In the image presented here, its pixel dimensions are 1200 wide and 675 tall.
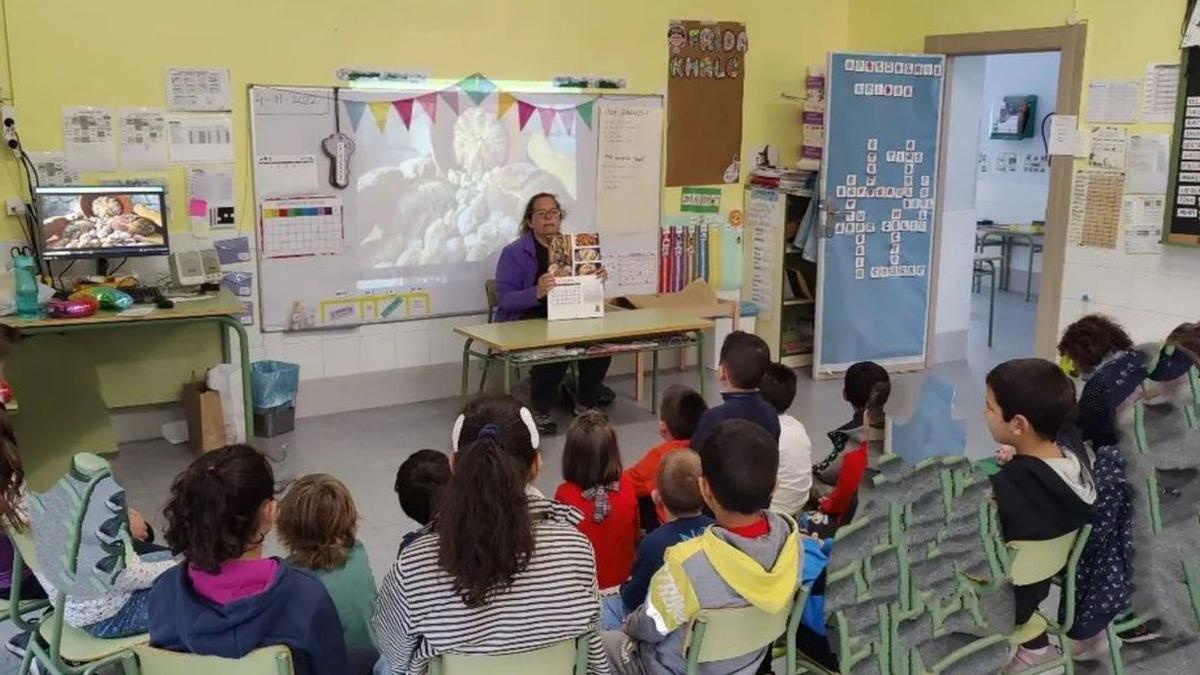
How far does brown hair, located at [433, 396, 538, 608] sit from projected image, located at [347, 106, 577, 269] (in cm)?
376

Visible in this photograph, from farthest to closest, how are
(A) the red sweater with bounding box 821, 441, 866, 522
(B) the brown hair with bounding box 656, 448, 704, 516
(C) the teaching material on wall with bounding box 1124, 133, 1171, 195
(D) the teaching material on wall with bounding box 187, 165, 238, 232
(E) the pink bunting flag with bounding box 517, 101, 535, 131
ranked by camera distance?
1. (E) the pink bunting flag with bounding box 517, 101, 535, 131
2. (C) the teaching material on wall with bounding box 1124, 133, 1171, 195
3. (D) the teaching material on wall with bounding box 187, 165, 238, 232
4. (A) the red sweater with bounding box 821, 441, 866, 522
5. (B) the brown hair with bounding box 656, 448, 704, 516

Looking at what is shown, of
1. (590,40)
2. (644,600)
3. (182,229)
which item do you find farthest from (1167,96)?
(182,229)

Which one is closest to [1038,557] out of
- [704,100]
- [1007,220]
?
[704,100]

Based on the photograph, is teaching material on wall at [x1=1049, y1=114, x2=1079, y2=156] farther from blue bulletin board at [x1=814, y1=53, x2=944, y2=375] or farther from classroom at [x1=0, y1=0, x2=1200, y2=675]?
blue bulletin board at [x1=814, y1=53, x2=944, y2=375]

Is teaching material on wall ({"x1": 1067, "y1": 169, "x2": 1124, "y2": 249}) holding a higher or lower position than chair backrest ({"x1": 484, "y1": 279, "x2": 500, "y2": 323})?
higher

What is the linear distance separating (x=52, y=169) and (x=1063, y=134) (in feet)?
16.2

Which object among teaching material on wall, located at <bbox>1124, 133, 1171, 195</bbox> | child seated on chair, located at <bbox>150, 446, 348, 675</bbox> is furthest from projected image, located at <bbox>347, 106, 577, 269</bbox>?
child seated on chair, located at <bbox>150, 446, 348, 675</bbox>

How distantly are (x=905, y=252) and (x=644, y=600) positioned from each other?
15.9 feet

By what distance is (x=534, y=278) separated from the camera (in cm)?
557

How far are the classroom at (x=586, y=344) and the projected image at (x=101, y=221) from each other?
0.05 ft

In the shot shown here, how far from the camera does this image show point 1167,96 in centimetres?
521

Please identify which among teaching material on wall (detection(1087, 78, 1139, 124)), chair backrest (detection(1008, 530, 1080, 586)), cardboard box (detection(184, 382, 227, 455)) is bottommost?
cardboard box (detection(184, 382, 227, 455))

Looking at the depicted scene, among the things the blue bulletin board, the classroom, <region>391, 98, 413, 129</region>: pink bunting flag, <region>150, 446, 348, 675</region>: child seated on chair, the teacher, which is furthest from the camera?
the blue bulletin board

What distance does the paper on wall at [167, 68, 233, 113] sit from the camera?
502cm
